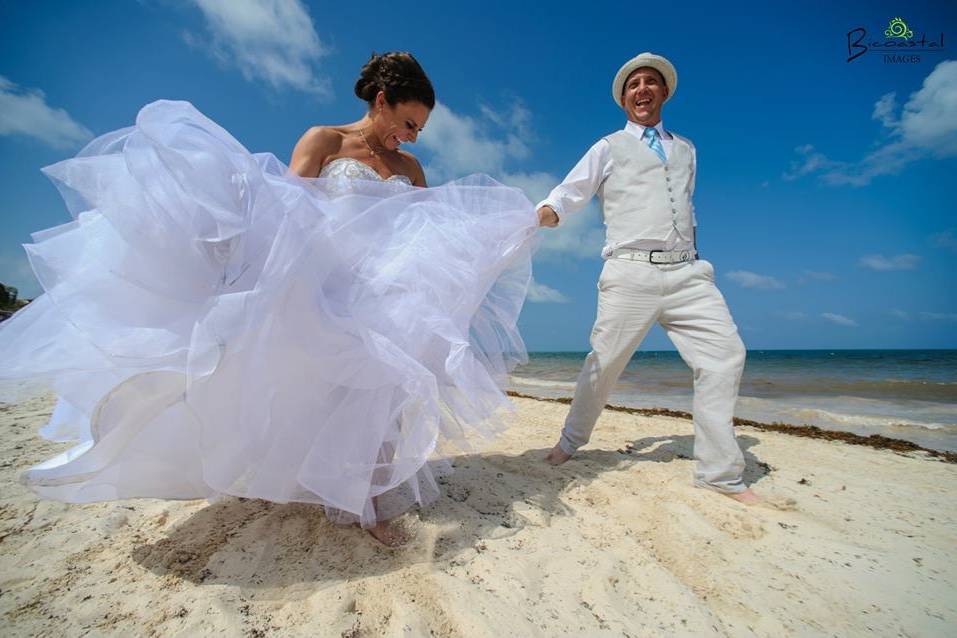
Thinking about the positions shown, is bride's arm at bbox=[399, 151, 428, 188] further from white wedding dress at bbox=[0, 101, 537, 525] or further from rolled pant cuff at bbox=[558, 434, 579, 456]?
rolled pant cuff at bbox=[558, 434, 579, 456]

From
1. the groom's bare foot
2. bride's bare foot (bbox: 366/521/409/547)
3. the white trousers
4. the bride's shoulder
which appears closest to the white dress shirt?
the white trousers

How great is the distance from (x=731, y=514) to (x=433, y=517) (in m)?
1.57

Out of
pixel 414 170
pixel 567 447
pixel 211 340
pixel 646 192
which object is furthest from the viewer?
pixel 567 447

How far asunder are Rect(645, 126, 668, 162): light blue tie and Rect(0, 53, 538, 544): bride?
2099 millimetres

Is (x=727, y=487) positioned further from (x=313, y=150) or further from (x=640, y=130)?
(x=313, y=150)

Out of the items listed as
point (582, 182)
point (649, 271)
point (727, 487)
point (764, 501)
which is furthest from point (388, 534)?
point (582, 182)

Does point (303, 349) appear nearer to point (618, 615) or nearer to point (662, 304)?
point (618, 615)

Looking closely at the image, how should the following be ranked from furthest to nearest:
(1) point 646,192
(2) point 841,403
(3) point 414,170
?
(2) point 841,403 → (1) point 646,192 → (3) point 414,170

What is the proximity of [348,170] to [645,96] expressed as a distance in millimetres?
2236

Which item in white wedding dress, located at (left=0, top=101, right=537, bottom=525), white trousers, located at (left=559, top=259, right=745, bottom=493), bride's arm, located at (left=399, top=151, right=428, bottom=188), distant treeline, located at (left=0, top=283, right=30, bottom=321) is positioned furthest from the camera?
distant treeline, located at (left=0, top=283, right=30, bottom=321)

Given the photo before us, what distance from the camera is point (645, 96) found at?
10.7 ft

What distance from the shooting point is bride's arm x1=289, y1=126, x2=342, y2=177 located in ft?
7.83

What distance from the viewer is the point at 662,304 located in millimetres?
3014

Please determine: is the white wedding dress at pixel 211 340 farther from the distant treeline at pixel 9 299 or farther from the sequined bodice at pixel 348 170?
the distant treeline at pixel 9 299
